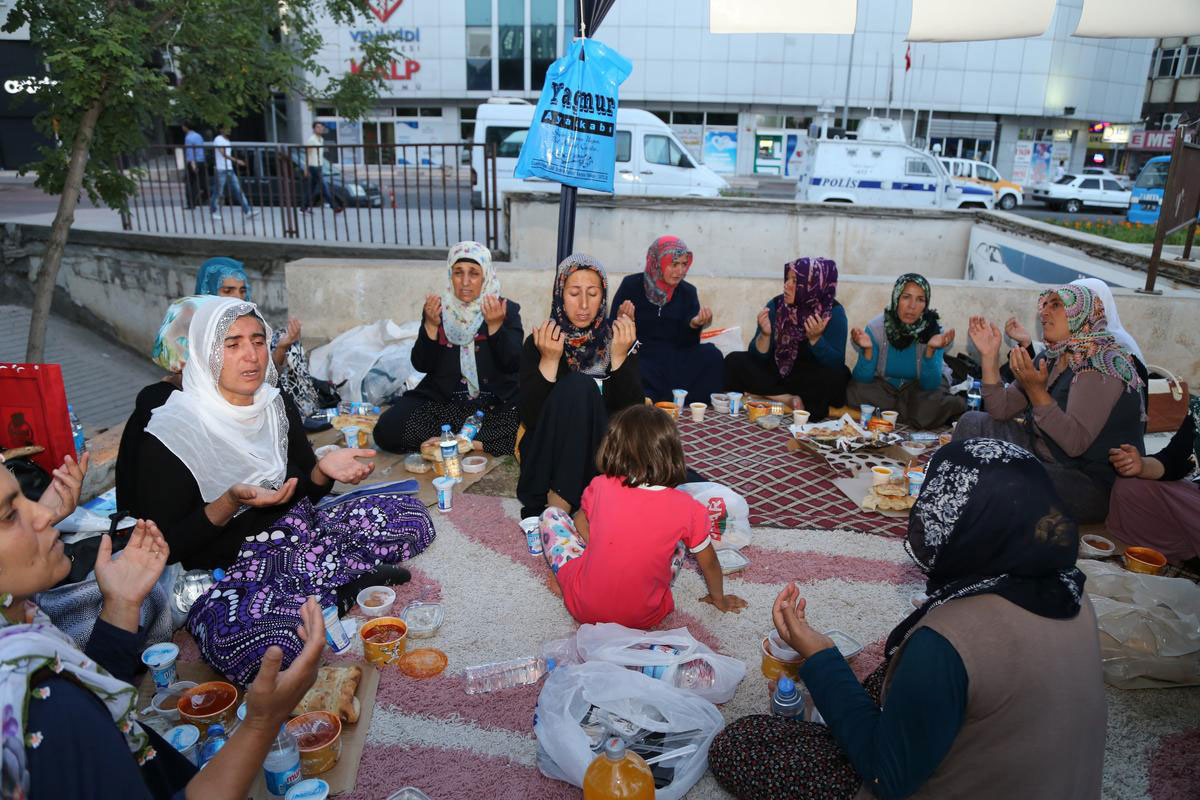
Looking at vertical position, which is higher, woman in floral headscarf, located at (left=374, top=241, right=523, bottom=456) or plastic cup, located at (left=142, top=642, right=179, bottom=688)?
woman in floral headscarf, located at (left=374, top=241, right=523, bottom=456)

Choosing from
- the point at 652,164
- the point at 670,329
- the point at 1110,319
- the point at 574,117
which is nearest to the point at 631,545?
the point at 1110,319

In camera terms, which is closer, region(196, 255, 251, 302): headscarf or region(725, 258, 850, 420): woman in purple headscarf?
region(196, 255, 251, 302): headscarf

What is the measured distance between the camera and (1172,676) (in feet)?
9.97

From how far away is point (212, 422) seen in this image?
3123 mm

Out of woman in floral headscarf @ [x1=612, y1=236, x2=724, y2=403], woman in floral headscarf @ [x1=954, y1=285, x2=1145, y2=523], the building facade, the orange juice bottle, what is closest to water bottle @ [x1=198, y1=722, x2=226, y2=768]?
the orange juice bottle

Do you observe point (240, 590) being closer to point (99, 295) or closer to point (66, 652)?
point (66, 652)

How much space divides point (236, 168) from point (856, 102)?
2651 centimetres

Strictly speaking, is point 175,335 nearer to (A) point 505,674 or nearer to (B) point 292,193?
(A) point 505,674

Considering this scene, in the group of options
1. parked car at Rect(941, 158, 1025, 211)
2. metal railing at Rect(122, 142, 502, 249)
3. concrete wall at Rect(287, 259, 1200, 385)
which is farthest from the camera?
parked car at Rect(941, 158, 1025, 211)

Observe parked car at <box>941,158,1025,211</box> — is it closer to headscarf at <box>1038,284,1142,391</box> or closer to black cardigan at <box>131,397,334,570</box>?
headscarf at <box>1038,284,1142,391</box>

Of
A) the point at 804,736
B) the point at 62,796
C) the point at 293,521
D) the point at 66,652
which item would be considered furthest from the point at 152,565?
the point at 804,736

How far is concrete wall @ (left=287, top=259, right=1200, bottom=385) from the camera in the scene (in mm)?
6820

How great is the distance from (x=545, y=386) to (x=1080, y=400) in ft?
9.10

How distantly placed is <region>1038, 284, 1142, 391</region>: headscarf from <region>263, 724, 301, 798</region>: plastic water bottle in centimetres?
402
